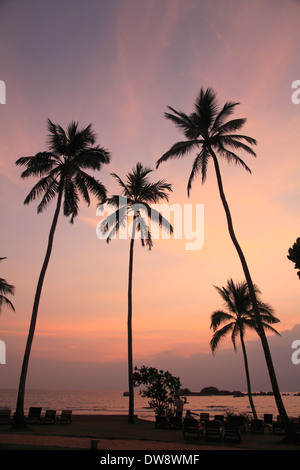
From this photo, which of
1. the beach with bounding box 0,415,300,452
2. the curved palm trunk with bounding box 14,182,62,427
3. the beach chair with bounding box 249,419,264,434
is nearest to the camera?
the beach with bounding box 0,415,300,452

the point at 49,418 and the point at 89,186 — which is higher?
the point at 89,186

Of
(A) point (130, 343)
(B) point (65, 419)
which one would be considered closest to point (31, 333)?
(B) point (65, 419)

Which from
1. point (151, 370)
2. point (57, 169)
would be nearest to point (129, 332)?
point (151, 370)

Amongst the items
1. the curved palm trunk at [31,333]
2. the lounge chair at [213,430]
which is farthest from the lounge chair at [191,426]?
the curved palm trunk at [31,333]

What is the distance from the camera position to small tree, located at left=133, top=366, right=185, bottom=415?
23.9 meters

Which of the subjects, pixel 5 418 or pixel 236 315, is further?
pixel 236 315

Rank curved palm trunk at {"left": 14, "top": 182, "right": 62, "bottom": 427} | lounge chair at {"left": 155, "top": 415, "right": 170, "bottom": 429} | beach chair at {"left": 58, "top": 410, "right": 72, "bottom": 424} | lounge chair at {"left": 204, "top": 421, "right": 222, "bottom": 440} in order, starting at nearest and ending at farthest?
1. lounge chair at {"left": 204, "top": 421, "right": 222, "bottom": 440}
2. curved palm trunk at {"left": 14, "top": 182, "right": 62, "bottom": 427}
3. lounge chair at {"left": 155, "top": 415, "right": 170, "bottom": 429}
4. beach chair at {"left": 58, "top": 410, "right": 72, "bottom": 424}

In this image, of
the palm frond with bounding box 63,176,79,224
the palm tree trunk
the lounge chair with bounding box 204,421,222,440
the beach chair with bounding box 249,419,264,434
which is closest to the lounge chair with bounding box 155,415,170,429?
the palm tree trunk

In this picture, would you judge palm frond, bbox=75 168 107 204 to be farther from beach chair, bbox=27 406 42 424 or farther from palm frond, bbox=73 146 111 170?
beach chair, bbox=27 406 42 424

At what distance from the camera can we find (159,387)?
24.0 m

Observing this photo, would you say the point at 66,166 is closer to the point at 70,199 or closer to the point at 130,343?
the point at 70,199

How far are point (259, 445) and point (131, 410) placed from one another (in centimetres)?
1026

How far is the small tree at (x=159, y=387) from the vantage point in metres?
23.9
